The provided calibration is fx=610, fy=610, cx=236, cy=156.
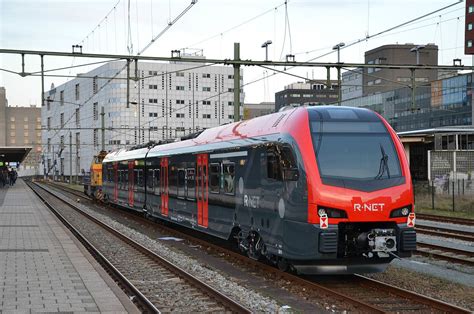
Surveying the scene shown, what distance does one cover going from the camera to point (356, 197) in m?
9.94

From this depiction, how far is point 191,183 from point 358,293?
26.5 feet

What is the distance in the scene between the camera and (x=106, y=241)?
18469 mm

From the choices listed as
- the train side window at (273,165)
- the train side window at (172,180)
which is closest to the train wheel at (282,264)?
the train side window at (273,165)

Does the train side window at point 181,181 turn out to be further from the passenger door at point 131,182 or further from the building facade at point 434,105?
the building facade at point 434,105

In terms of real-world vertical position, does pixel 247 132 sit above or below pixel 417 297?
above

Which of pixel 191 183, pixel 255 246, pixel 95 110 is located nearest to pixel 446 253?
pixel 255 246

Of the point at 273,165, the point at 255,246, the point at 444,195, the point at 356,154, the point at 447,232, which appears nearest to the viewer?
the point at 356,154

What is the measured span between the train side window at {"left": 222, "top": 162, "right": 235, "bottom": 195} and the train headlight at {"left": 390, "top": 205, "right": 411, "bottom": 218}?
435 cm

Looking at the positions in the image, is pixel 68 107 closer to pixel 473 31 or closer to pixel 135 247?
pixel 473 31

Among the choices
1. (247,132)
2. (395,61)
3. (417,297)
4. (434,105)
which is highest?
(395,61)

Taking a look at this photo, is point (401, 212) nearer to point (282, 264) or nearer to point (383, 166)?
point (383, 166)

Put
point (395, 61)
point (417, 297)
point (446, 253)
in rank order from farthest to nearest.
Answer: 1. point (395, 61)
2. point (446, 253)
3. point (417, 297)

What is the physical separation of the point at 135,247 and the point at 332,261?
7837mm

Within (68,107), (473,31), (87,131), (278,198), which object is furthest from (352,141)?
(68,107)
